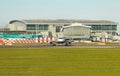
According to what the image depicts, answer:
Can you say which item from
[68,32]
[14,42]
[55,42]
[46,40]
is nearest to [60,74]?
[55,42]

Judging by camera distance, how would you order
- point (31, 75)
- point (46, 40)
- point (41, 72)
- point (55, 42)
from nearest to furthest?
point (31, 75)
point (41, 72)
point (55, 42)
point (46, 40)

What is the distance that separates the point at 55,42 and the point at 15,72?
66.2 m

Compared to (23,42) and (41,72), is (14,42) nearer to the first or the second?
(23,42)

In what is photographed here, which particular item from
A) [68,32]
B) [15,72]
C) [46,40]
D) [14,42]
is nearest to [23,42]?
[14,42]

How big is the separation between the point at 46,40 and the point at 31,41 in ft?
26.0

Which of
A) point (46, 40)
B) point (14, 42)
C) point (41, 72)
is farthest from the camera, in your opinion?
point (46, 40)

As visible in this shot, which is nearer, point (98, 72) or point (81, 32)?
point (98, 72)

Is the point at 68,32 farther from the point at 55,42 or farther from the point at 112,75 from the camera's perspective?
the point at 112,75

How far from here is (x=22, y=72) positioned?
23281 millimetres

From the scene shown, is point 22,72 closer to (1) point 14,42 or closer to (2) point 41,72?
(2) point 41,72

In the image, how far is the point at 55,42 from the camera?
89500 mm

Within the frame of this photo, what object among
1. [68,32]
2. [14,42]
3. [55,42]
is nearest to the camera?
[55,42]

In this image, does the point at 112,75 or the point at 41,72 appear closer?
the point at 112,75

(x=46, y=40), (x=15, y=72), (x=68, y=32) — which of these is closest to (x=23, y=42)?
(x=46, y=40)
